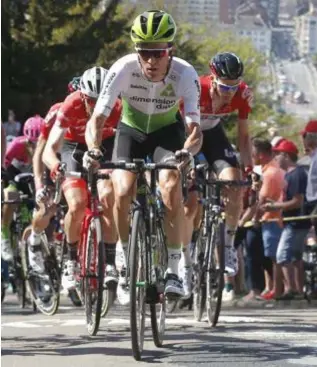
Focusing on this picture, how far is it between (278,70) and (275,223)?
65215 millimetres

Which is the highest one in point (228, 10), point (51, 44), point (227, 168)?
point (228, 10)

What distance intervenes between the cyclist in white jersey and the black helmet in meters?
1.63

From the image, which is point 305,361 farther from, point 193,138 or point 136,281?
point 193,138

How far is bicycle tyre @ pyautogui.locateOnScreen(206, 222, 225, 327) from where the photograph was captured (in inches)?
416

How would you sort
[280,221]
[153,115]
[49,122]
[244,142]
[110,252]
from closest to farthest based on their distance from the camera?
[153,115]
[110,252]
[244,142]
[49,122]
[280,221]

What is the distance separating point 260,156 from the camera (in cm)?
1504

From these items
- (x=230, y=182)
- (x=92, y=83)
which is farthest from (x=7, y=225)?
(x=230, y=182)

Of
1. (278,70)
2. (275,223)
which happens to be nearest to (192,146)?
(275,223)

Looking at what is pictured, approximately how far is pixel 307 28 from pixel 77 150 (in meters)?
28.4

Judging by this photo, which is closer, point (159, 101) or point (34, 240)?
point (159, 101)

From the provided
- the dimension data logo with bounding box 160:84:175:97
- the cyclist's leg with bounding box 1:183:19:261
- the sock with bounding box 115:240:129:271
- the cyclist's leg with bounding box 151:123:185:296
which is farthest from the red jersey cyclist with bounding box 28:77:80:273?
the dimension data logo with bounding box 160:84:175:97

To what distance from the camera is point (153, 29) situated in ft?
29.1

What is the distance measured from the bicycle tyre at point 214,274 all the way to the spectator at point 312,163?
9.84ft

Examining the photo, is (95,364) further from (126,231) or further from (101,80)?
(101,80)
